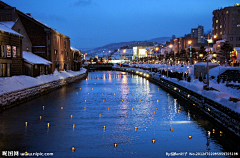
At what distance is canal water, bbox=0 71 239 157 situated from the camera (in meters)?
16.2

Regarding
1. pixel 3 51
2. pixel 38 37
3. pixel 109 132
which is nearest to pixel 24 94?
pixel 3 51

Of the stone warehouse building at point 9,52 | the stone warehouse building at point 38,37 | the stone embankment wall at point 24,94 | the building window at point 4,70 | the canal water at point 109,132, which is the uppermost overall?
the stone warehouse building at point 38,37

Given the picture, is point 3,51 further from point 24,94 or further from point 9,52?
point 24,94

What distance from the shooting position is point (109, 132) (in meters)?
19.8

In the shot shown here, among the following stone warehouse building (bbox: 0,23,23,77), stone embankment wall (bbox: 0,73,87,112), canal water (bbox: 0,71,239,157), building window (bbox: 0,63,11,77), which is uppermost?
stone warehouse building (bbox: 0,23,23,77)

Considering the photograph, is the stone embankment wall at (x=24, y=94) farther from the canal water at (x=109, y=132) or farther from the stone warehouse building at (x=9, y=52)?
the stone warehouse building at (x=9, y=52)

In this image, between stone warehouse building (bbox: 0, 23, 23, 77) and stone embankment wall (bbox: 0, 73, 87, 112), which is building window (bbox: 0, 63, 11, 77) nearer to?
stone warehouse building (bbox: 0, 23, 23, 77)

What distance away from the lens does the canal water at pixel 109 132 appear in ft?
53.0

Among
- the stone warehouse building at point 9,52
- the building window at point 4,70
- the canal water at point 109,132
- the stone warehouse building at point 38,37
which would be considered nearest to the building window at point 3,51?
the stone warehouse building at point 9,52

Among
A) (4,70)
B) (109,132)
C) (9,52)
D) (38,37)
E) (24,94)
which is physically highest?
(38,37)

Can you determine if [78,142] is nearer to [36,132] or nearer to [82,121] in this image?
[36,132]

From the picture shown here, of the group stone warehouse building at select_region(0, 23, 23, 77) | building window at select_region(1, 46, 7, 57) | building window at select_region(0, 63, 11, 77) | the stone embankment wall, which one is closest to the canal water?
the stone embankment wall

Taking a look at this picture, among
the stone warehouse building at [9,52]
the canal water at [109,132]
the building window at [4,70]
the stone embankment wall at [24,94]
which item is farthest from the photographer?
the building window at [4,70]

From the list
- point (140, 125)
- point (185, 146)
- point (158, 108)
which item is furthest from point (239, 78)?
point (185, 146)
